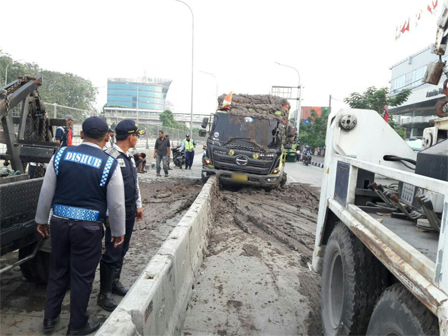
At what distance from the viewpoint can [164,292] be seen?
2.79 m

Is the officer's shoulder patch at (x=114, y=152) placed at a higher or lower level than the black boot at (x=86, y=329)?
higher

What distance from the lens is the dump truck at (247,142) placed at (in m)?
11.3

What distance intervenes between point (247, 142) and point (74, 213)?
896cm

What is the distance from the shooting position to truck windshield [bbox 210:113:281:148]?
1171cm

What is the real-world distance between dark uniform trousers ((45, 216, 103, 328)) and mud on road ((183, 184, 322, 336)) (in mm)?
942

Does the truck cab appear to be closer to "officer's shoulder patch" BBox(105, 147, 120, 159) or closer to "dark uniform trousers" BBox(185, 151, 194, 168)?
"dark uniform trousers" BBox(185, 151, 194, 168)

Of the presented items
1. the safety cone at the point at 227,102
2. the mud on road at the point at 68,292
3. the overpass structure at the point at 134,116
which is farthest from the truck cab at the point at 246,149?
the overpass structure at the point at 134,116

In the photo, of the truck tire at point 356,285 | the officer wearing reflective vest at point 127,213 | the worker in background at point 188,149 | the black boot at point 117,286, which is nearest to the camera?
the truck tire at point 356,285

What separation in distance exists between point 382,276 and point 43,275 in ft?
11.2

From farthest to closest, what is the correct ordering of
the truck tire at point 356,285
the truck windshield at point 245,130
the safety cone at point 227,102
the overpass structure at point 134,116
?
the overpass structure at point 134,116, the safety cone at point 227,102, the truck windshield at point 245,130, the truck tire at point 356,285

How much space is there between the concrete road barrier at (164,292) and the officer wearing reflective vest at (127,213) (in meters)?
0.53

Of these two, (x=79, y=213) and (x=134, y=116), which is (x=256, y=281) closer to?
(x=79, y=213)

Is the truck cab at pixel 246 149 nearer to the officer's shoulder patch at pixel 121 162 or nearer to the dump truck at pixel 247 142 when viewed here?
the dump truck at pixel 247 142

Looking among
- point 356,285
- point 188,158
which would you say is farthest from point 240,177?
point 356,285
